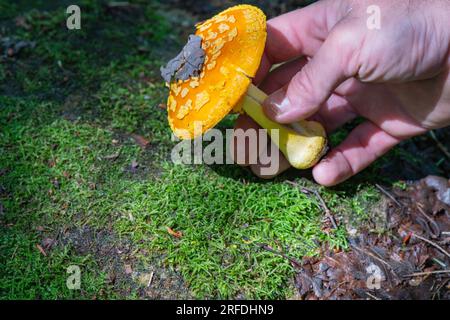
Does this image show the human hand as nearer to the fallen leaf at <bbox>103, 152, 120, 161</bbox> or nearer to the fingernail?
the fingernail

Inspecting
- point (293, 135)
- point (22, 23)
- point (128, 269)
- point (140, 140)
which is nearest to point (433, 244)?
point (293, 135)

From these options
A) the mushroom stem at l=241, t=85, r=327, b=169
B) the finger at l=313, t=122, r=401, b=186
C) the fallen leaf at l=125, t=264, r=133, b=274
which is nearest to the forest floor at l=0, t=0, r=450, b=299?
the fallen leaf at l=125, t=264, r=133, b=274

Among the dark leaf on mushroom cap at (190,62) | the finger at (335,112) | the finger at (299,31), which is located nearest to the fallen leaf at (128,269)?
the dark leaf on mushroom cap at (190,62)

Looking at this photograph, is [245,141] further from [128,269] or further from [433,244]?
[433,244]

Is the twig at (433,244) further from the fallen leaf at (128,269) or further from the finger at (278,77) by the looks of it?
the fallen leaf at (128,269)

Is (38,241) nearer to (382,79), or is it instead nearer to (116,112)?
(116,112)

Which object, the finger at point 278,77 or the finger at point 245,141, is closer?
the finger at point 245,141
